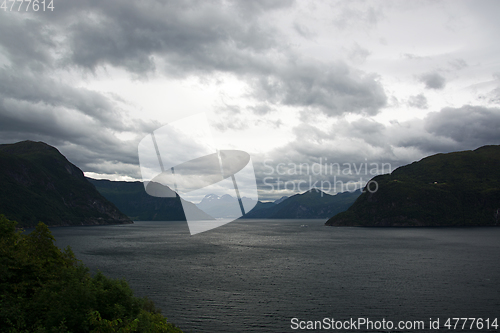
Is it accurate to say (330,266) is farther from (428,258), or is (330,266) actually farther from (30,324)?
(30,324)

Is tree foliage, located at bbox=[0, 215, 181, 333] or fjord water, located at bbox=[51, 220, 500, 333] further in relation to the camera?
fjord water, located at bbox=[51, 220, 500, 333]

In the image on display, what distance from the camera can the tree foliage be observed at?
84.4ft

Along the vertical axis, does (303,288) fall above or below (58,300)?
below

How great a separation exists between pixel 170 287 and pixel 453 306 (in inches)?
2249

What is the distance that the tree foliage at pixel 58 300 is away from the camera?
2572cm

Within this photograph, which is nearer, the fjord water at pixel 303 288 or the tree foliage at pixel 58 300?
the tree foliage at pixel 58 300

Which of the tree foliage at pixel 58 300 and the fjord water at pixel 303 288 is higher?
the tree foliage at pixel 58 300

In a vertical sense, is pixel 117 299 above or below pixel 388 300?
above

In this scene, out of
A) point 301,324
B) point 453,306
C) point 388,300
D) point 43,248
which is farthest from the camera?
point 388,300

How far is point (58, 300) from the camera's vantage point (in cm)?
2762

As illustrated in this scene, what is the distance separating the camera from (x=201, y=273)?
82875mm

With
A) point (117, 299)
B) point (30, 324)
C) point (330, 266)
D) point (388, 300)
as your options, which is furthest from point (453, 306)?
point (30, 324)

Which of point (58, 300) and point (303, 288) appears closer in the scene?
point (58, 300)

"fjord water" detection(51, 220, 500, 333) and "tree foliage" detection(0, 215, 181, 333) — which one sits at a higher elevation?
"tree foliage" detection(0, 215, 181, 333)
